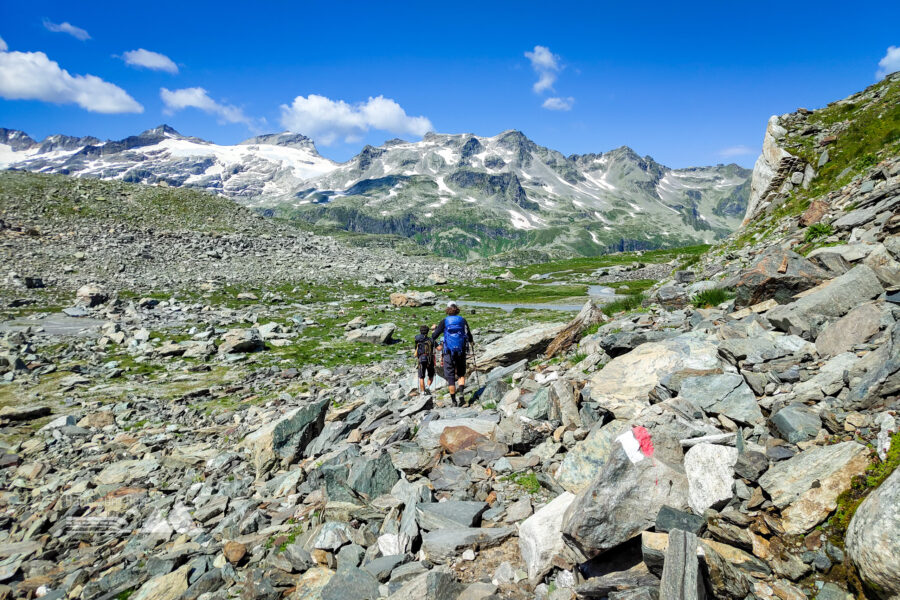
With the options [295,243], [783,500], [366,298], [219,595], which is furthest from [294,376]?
[295,243]

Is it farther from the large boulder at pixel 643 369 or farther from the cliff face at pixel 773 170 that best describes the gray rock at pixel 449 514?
the cliff face at pixel 773 170

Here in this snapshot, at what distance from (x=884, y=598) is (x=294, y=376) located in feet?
85.6

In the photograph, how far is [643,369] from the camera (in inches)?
431

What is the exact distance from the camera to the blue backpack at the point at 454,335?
16281mm

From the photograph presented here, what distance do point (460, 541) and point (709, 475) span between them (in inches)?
177

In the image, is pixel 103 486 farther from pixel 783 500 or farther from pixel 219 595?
pixel 783 500

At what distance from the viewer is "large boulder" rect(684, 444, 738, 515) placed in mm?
6023

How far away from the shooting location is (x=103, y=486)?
13.9 m

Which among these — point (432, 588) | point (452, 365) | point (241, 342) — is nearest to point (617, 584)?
point (432, 588)

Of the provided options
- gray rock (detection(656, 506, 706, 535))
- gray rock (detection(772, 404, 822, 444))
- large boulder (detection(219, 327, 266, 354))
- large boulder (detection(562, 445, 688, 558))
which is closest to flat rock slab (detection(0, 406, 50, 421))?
large boulder (detection(219, 327, 266, 354))

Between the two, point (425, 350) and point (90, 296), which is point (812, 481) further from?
point (90, 296)

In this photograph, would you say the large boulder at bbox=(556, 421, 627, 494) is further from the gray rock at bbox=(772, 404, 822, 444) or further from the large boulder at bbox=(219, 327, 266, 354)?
the large boulder at bbox=(219, 327, 266, 354)

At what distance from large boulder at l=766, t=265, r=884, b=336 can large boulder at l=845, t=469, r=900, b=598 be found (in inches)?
242

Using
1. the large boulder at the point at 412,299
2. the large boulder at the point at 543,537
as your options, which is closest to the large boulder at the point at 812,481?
the large boulder at the point at 543,537
